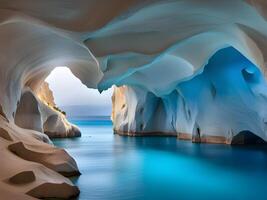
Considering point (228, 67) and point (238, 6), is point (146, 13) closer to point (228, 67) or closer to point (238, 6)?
point (238, 6)

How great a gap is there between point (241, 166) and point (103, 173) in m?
3.84

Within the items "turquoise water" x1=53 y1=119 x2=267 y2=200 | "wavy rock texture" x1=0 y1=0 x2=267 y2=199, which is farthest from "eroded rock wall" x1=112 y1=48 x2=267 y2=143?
"turquoise water" x1=53 y1=119 x2=267 y2=200

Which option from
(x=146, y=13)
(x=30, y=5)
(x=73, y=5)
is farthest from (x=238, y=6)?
(x=30, y=5)

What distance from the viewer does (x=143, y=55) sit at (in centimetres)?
902

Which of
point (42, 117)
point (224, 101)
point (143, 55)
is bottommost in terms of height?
point (42, 117)

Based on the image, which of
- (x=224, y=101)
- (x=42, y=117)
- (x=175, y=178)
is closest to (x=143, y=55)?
(x=175, y=178)

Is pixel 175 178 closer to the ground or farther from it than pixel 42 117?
farther from it

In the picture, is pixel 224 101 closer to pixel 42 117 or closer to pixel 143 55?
pixel 143 55

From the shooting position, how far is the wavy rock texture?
650 centimetres

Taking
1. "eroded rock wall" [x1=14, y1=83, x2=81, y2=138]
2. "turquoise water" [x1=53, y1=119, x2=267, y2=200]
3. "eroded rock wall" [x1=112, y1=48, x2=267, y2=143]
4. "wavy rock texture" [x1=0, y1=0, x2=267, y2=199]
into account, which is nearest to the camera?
"turquoise water" [x1=53, y1=119, x2=267, y2=200]

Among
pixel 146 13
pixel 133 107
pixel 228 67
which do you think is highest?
pixel 146 13

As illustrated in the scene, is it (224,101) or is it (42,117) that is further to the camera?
(42,117)

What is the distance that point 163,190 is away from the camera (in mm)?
6188

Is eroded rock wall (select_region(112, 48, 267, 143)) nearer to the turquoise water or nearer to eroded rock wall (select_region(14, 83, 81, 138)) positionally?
the turquoise water
